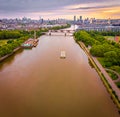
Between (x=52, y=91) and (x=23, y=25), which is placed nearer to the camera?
(x=52, y=91)

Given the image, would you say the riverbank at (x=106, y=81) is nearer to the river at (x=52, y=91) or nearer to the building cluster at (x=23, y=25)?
the river at (x=52, y=91)

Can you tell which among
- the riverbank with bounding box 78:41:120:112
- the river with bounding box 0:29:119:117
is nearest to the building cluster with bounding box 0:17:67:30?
the riverbank with bounding box 78:41:120:112

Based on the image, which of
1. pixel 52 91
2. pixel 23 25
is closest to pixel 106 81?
pixel 52 91

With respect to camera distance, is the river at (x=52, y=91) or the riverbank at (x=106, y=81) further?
the riverbank at (x=106, y=81)

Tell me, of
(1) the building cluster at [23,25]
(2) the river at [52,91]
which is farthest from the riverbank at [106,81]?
(1) the building cluster at [23,25]

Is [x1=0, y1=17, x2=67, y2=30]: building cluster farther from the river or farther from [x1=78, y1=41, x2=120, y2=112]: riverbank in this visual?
the river

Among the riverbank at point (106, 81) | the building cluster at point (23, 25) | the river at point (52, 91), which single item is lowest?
the river at point (52, 91)

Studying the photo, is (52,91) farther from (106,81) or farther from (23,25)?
(23,25)

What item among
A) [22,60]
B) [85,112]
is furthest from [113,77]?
[22,60]
